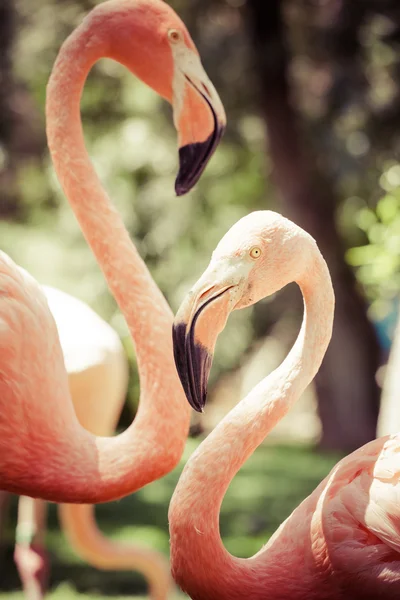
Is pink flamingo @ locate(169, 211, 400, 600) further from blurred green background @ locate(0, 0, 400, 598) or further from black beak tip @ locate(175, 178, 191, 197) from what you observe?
blurred green background @ locate(0, 0, 400, 598)

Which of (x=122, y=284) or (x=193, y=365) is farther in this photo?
(x=122, y=284)

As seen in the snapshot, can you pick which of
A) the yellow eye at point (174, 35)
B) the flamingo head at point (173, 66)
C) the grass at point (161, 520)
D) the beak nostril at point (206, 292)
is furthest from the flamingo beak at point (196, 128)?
the grass at point (161, 520)

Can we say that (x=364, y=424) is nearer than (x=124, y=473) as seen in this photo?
No

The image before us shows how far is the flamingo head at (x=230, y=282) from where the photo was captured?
2.03 m

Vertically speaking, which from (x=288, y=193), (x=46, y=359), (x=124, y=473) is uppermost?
(x=46, y=359)

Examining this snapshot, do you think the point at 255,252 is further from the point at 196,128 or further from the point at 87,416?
the point at 87,416

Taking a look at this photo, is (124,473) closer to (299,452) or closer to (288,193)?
(288,193)

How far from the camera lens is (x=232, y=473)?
225 cm

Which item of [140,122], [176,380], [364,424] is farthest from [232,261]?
[140,122]

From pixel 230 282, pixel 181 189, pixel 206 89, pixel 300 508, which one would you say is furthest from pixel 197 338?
pixel 206 89

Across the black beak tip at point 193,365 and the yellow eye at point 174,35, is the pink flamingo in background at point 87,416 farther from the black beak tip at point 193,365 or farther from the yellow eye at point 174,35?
the black beak tip at point 193,365

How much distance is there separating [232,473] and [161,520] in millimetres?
4022

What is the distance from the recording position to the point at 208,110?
106 inches

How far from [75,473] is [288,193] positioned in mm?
5929
